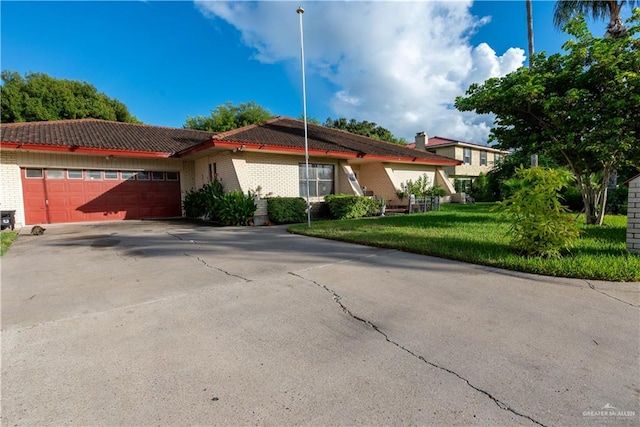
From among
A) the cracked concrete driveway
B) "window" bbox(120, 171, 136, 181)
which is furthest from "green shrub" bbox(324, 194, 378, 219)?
"window" bbox(120, 171, 136, 181)

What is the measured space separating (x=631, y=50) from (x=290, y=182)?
11766 mm

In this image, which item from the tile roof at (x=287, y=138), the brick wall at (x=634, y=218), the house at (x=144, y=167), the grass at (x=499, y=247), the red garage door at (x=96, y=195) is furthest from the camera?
the red garage door at (x=96, y=195)

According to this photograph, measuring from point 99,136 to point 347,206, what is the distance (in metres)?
12.5

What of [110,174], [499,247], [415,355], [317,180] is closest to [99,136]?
[110,174]

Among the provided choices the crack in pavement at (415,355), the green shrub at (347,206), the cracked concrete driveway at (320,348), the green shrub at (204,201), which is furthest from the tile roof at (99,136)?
the crack in pavement at (415,355)

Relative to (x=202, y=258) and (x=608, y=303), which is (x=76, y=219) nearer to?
(x=202, y=258)

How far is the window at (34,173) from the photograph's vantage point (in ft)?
43.4

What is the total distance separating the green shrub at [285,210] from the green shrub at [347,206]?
58.0 inches

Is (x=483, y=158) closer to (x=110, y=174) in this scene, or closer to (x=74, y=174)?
(x=110, y=174)

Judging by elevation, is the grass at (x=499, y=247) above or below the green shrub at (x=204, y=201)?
below

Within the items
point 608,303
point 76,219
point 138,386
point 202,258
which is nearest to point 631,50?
point 608,303

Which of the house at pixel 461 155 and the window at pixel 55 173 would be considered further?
the house at pixel 461 155

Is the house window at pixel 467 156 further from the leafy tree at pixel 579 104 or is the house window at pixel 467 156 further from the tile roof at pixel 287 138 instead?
the leafy tree at pixel 579 104

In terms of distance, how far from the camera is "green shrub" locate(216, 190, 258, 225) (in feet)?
41.0
